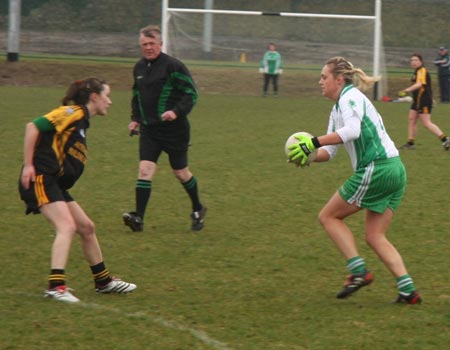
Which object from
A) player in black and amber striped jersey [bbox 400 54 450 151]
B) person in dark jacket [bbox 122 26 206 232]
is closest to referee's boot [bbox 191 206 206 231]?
person in dark jacket [bbox 122 26 206 232]

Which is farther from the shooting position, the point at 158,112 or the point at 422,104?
the point at 422,104

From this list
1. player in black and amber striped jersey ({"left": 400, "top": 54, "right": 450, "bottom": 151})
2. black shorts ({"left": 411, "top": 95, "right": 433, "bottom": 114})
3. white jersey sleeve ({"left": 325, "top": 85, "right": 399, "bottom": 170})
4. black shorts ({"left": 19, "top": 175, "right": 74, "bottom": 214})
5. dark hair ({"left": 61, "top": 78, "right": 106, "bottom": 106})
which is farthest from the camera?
black shorts ({"left": 411, "top": 95, "right": 433, "bottom": 114})

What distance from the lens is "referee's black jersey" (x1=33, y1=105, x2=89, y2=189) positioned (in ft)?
20.8

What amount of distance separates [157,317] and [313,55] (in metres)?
22.1

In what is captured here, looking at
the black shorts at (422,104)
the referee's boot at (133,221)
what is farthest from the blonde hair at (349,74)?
the black shorts at (422,104)

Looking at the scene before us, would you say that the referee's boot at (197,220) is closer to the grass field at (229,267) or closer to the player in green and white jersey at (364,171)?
the grass field at (229,267)

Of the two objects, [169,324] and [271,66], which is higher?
[169,324]

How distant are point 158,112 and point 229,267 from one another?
2.06m

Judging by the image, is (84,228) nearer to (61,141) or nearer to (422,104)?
(61,141)

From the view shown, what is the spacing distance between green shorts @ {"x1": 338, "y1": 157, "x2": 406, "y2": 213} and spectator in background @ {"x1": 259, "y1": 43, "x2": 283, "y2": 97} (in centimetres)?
2188

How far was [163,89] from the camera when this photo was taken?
9086 mm

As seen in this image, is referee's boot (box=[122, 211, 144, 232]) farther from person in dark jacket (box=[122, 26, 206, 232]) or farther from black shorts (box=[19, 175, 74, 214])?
black shorts (box=[19, 175, 74, 214])

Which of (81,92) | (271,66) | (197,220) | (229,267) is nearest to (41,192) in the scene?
(81,92)

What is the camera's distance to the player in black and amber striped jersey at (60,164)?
632 centimetres
